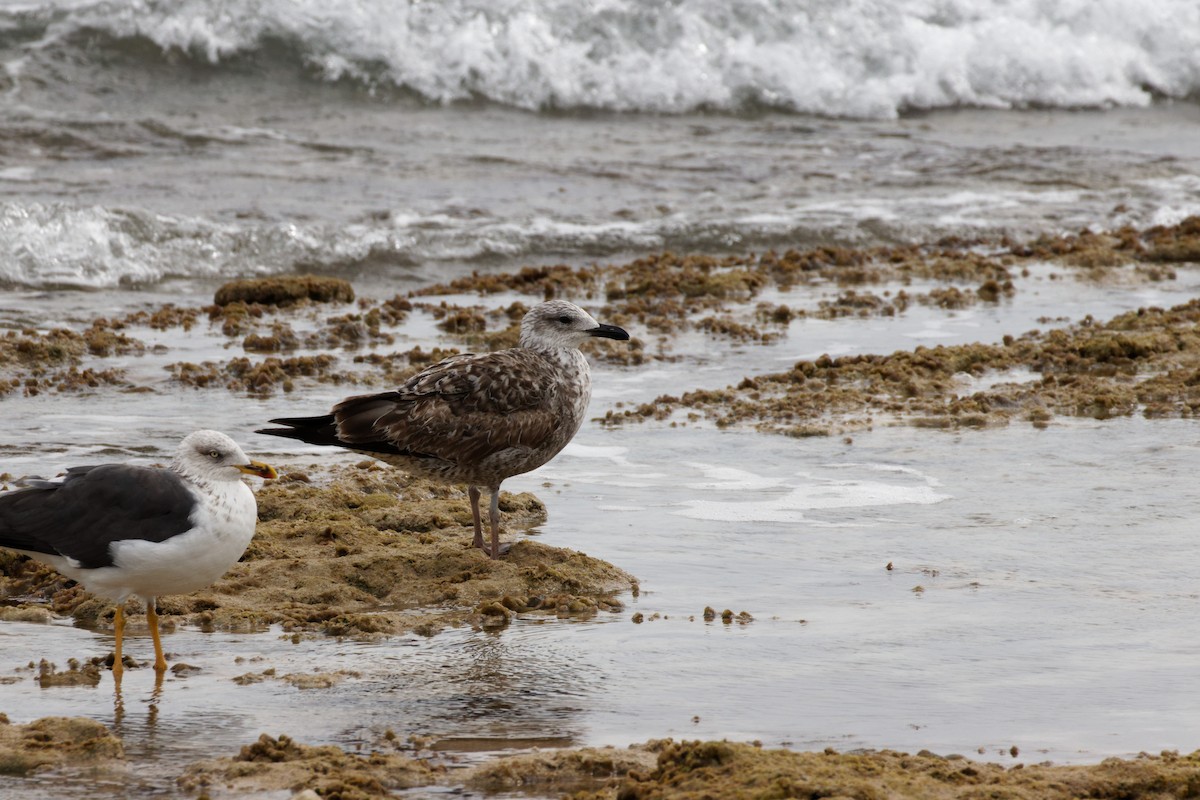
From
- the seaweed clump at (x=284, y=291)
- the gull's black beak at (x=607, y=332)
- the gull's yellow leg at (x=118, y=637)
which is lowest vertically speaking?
the gull's yellow leg at (x=118, y=637)

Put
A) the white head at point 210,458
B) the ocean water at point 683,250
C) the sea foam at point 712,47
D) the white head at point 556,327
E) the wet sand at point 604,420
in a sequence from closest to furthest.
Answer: the wet sand at point 604,420
the ocean water at point 683,250
the white head at point 210,458
the white head at point 556,327
the sea foam at point 712,47

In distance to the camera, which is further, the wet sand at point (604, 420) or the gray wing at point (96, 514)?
the gray wing at point (96, 514)

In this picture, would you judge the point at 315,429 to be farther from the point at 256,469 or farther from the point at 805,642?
the point at 805,642

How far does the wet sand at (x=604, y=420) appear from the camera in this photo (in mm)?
4180

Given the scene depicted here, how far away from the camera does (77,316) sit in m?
10.9

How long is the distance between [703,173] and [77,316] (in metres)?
7.63

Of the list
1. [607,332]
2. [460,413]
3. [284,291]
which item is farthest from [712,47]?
[460,413]

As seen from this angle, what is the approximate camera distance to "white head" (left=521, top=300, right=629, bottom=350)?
7047 millimetres

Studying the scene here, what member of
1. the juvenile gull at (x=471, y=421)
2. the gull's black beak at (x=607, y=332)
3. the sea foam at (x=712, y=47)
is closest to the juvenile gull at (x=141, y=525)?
the juvenile gull at (x=471, y=421)

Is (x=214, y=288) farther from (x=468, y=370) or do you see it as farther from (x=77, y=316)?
(x=468, y=370)

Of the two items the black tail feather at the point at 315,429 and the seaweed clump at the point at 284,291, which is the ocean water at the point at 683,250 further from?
the black tail feather at the point at 315,429

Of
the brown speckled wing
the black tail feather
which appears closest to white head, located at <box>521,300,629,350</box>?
the brown speckled wing

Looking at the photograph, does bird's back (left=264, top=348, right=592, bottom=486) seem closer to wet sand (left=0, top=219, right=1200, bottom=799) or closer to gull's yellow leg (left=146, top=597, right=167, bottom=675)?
wet sand (left=0, top=219, right=1200, bottom=799)

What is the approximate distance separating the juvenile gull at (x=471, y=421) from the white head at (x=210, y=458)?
0.83 m
